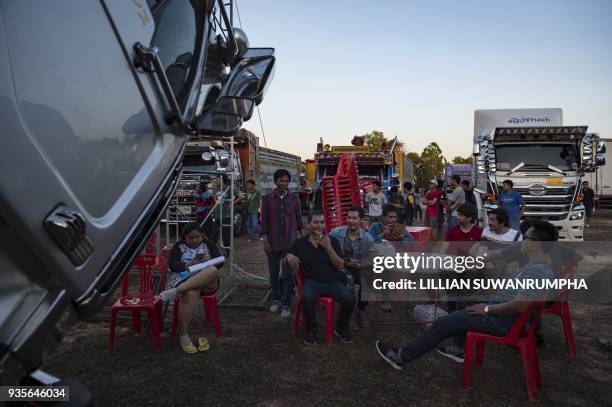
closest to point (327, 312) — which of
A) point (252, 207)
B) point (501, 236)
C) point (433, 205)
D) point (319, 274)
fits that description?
point (319, 274)

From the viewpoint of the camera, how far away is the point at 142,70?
5.12 ft

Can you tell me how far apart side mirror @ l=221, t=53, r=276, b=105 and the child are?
231 cm

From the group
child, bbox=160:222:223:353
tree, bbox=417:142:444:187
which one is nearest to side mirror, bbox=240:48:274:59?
child, bbox=160:222:223:353

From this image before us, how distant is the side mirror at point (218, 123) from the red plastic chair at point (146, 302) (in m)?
1.98

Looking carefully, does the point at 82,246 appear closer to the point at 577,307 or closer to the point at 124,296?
the point at 124,296

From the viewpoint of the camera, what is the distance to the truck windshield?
9.33 meters

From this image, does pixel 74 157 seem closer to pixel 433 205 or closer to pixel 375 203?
pixel 375 203

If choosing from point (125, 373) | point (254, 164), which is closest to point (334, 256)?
point (125, 373)

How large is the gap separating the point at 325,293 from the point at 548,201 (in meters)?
7.19

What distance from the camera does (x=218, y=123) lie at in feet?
6.29

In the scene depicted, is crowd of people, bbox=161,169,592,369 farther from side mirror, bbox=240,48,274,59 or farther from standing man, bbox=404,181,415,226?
standing man, bbox=404,181,415,226

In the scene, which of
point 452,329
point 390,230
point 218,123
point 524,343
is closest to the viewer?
point 218,123

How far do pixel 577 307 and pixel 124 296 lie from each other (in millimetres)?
5170

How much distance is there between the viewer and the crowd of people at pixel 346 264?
10.4ft
